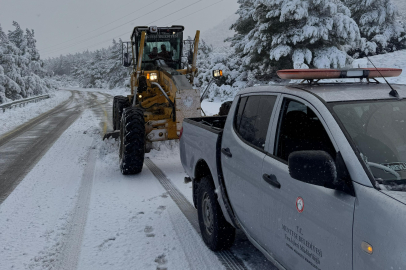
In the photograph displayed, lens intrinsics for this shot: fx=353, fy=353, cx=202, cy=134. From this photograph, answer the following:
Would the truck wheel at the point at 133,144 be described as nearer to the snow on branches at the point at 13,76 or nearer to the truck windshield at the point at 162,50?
the truck windshield at the point at 162,50

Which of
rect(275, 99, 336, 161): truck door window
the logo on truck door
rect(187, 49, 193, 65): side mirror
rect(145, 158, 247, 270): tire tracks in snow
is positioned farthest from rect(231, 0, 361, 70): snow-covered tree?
the logo on truck door

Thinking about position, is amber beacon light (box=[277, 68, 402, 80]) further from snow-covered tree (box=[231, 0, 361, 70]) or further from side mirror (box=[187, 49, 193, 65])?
snow-covered tree (box=[231, 0, 361, 70])

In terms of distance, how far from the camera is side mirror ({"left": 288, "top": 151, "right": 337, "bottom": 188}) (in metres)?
2.00

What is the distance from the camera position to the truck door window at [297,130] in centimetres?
262

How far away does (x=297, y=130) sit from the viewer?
2.82 metres

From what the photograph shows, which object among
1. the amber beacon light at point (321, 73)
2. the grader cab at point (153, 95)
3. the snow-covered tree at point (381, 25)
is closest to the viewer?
the amber beacon light at point (321, 73)

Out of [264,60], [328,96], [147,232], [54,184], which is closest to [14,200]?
[54,184]

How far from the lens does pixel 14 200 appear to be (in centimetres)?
580

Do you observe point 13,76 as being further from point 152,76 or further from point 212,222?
point 212,222

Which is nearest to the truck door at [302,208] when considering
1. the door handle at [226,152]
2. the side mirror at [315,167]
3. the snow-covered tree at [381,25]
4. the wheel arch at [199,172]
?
the side mirror at [315,167]

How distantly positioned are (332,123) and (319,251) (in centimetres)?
82

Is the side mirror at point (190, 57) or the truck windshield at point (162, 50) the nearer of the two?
the truck windshield at point (162, 50)

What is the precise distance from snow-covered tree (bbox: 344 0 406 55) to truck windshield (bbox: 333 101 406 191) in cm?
2810

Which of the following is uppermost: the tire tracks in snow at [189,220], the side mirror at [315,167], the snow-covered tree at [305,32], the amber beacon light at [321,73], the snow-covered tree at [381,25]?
the snow-covered tree at [381,25]
